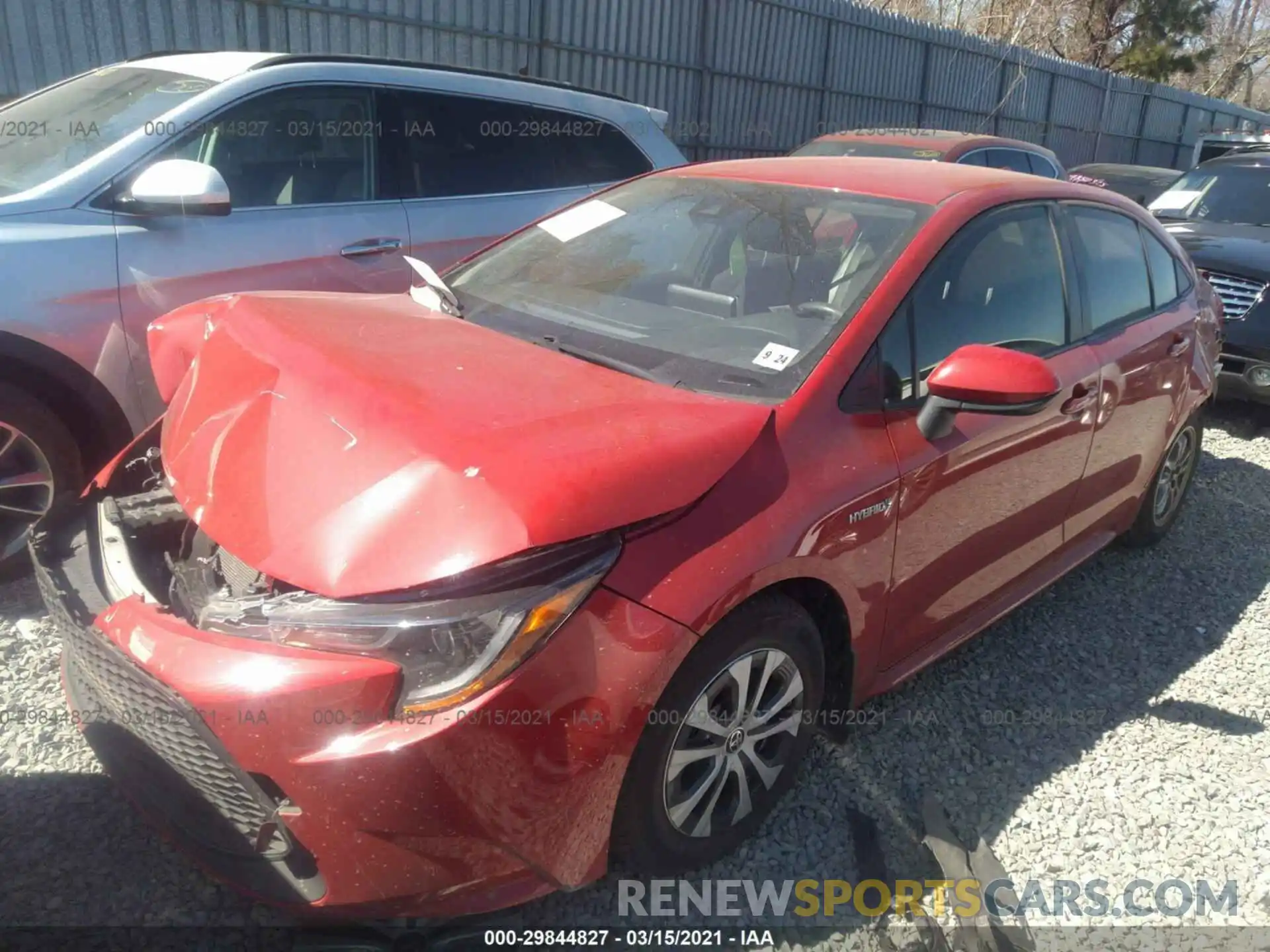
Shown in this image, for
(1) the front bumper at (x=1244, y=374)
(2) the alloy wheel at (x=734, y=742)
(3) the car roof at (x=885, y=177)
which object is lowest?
(1) the front bumper at (x=1244, y=374)

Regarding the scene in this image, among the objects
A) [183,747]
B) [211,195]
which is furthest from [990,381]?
[211,195]

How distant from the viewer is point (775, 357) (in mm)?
2580

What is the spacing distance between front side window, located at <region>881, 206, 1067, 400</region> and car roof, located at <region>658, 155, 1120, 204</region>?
4.9 inches

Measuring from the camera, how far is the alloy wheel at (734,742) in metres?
2.26

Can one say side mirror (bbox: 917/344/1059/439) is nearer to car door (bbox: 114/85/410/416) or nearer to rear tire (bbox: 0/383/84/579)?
car door (bbox: 114/85/410/416)

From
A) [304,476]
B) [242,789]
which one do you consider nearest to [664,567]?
Answer: [304,476]

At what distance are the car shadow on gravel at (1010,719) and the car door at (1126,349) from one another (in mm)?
429

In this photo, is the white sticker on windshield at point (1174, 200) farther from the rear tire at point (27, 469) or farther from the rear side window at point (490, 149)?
the rear tire at point (27, 469)

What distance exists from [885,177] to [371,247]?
2.16 m

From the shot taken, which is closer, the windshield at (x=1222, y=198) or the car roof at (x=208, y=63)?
the car roof at (x=208, y=63)

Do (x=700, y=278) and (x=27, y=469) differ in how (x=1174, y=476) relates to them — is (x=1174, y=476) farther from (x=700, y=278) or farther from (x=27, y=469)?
(x=27, y=469)

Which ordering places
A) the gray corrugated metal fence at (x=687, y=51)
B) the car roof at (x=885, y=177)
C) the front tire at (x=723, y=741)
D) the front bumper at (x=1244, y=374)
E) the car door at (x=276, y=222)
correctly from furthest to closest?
1. the gray corrugated metal fence at (x=687, y=51)
2. the front bumper at (x=1244, y=374)
3. the car door at (x=276, y=222)
4. the car roof at (x=885, y=177)
5. the front tire at (x=723, y=741)

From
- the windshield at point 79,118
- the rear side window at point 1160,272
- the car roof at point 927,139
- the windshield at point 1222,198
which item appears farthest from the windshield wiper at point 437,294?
the windshield at point 1222,198

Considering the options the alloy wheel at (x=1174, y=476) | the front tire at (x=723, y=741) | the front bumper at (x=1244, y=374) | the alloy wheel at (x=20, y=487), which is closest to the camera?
the front tire at (x=723, y=741)
